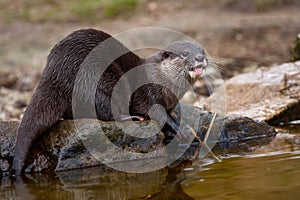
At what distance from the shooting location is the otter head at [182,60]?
13.5ft

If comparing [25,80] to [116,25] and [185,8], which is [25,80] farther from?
[185,8]

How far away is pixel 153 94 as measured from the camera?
425cm

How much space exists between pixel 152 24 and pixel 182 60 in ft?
18.6

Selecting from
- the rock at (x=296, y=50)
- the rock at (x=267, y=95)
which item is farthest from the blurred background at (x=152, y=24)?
the rock at (x=267, y=95)

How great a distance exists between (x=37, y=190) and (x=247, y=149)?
1346mm

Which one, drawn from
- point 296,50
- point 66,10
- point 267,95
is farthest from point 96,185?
point 66,10

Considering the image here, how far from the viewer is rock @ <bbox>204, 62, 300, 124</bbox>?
4.93 m

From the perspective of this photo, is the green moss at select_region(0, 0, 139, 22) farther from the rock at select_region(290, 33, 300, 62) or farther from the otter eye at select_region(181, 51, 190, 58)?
the otter eye at select_region(181, 51, 190, 58)

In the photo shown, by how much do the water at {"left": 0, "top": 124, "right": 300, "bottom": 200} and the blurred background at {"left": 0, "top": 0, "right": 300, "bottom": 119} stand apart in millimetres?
3117

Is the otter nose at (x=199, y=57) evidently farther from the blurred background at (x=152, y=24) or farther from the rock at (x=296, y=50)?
the blurred background at (x=152, y=24)

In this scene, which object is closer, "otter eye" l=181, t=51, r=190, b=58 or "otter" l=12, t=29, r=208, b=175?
"otter" l=12, t=29, r=208, b=175

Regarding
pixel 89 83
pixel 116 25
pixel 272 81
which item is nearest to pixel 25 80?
pixel 116 25

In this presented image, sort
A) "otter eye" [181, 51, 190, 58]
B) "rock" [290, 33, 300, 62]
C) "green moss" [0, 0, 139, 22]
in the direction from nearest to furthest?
1. "otter eye" [181, 51, 190, 58]
2. "rock" [290, 33, 300, 62]
3. "green moss" [0, 0, 139, 22]

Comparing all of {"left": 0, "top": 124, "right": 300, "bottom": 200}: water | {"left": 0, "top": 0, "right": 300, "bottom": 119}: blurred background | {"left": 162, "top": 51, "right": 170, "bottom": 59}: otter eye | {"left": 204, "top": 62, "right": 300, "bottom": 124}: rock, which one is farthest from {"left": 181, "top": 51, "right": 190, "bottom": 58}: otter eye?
{"left": 0, "top": 0, "right": 300, "bottom": 119}: blurred background
